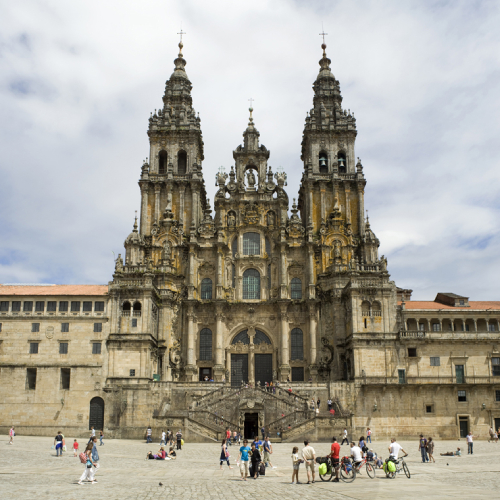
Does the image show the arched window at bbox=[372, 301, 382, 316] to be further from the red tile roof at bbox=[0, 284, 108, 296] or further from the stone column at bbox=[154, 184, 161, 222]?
the red tile roof at bbox=[0, 284, 108, 296]

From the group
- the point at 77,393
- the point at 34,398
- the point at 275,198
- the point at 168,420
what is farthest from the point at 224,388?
the point at 275,198

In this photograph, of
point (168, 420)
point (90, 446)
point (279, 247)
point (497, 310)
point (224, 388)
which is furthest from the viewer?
point (279, 247)

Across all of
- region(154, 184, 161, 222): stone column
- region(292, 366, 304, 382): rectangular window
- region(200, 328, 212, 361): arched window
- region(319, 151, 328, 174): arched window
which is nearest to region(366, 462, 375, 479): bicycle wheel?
region(292, 366, 304, 382): rectangular window

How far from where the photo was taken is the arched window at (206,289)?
66.6m

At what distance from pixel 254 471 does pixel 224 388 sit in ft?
95.8

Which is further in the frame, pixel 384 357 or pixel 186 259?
pixel 186 259

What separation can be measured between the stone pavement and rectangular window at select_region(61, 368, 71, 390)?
18.8m

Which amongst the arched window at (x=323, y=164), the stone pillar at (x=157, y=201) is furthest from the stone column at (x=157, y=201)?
the arched window at (x=323, y=164)

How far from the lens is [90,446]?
2506 centimetres

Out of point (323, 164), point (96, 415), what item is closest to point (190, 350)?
point (96, 415)

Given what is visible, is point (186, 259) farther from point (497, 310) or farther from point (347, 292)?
point (497, 310)

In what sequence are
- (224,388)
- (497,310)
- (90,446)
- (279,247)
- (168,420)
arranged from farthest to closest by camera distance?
(279,247) < (497,310) < (224,388) < (168,420) < (90,446)

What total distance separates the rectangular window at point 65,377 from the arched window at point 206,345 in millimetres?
14740

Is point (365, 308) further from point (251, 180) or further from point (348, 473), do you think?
point (348, 473)
